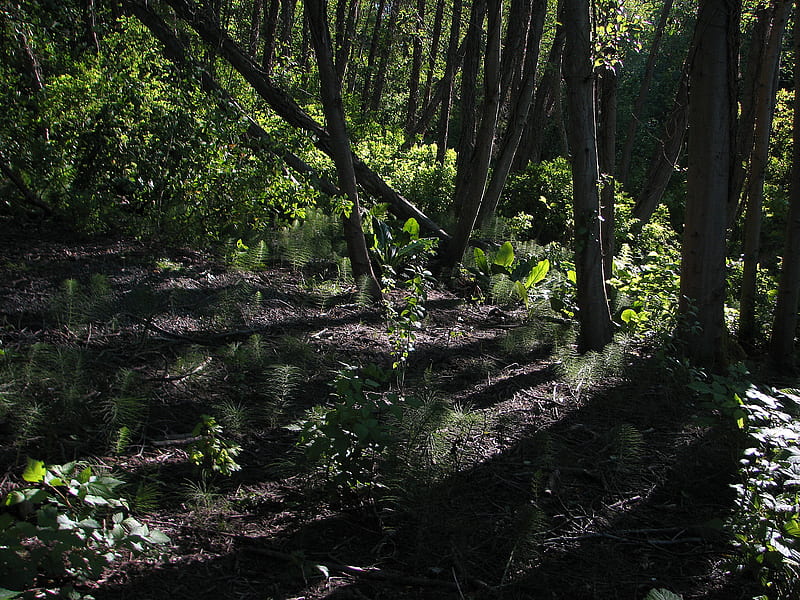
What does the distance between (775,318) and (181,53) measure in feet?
25.0

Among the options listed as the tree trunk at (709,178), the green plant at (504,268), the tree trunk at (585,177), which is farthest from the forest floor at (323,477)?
the green plant at (504,268)

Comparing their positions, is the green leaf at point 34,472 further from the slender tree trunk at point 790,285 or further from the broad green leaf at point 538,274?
the slender tree trunk at point 790,285

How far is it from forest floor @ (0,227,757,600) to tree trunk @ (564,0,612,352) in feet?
1.47

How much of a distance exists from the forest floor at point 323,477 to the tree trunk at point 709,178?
674 millimetres

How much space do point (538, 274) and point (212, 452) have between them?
5.02 meters

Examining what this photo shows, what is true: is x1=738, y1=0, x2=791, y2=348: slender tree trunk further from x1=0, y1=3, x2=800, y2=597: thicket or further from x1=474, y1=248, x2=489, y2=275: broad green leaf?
x1=474, y1=248, x2=489, y2=275: broad green leaf

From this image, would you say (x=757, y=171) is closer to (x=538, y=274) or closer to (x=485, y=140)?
(x=538, y=274)

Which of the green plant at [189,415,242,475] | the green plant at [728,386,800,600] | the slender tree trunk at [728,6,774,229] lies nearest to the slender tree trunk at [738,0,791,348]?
the slender tree trunk at [728,6,774,229]

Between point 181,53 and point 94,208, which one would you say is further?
point 181,53

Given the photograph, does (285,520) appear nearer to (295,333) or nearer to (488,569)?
(488,569)

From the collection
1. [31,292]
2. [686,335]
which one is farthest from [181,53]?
[686,335]

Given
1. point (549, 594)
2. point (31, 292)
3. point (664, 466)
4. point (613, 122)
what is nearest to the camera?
point (549, 594)

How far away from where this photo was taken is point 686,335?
5.17m

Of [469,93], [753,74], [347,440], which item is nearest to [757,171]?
[753,74]
